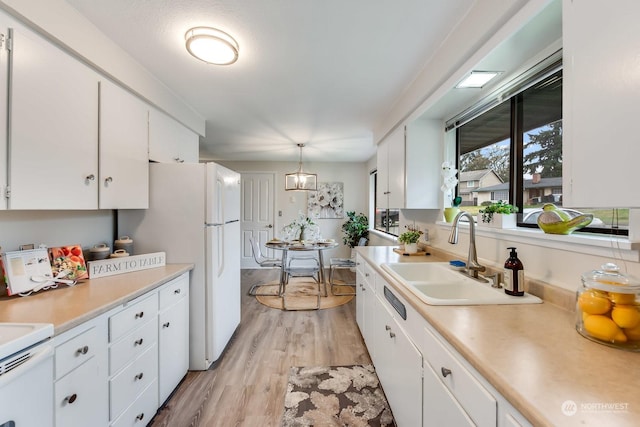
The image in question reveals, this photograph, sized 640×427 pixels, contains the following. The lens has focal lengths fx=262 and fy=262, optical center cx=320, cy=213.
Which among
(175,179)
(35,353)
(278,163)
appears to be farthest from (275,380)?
(278,163)

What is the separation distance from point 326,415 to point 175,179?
2.03 metres

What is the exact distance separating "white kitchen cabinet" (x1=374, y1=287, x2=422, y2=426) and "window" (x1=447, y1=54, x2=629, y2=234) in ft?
3.23

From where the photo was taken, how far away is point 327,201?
18.5ft

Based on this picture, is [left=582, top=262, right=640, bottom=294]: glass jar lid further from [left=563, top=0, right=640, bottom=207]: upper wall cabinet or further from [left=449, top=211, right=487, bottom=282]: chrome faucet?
[left=449, top=211, right=487, bottom=282]: chrome faucet

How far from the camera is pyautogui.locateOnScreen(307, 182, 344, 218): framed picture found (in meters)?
5.57

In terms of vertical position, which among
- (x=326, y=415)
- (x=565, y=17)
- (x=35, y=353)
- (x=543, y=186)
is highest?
(x=565, y=17)

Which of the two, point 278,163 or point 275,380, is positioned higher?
point 278,163

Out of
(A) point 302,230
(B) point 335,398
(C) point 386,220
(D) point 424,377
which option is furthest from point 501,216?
(C) point 386,220

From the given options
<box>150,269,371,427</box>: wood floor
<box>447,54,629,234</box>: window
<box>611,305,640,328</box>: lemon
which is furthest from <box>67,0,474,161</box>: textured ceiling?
<box>150,269,371,427</box>: wood floor

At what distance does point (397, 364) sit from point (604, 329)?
0.93m

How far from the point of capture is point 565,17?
0.84 m

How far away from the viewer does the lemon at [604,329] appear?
0.78m

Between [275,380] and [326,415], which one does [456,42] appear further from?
[275,380]

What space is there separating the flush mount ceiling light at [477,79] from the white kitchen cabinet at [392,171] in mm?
807
